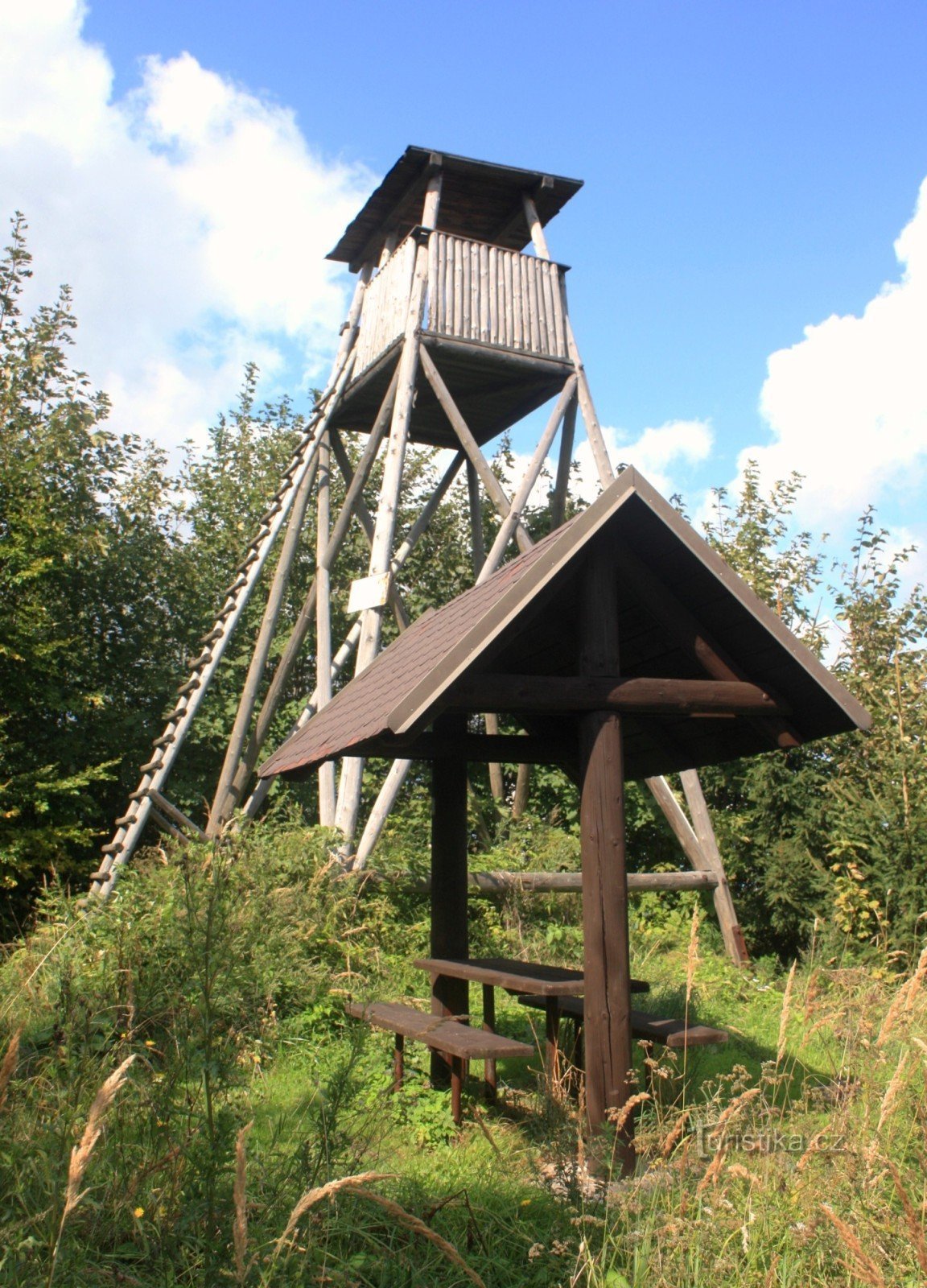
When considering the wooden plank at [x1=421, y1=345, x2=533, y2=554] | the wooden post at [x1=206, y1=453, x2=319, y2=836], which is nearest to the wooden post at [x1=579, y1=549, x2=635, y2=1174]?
the wooden plank at [x1=421, y1=345, x2=533, y2=554]

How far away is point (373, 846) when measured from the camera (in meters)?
9.98

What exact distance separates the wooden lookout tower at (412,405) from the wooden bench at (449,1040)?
3.70 metres

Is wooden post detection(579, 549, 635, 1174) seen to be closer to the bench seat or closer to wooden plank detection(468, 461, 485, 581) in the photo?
the bench seat

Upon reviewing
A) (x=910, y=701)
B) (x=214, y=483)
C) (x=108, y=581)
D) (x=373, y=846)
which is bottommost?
(x=373, y=846)

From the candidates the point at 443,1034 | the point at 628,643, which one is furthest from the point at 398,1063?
the point at 628,643

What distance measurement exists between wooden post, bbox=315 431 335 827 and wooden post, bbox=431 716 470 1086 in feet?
11.7

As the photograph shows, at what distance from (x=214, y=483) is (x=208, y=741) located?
5.94 m

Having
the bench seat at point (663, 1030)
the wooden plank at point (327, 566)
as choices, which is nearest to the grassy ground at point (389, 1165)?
the bench seat at point (663, 1030)

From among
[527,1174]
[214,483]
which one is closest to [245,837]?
[527,1174]

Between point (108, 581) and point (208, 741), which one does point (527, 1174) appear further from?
point (108, 581)

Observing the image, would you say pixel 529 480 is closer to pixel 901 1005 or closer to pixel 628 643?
pixel 628 643

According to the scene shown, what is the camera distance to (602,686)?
16.5 feet

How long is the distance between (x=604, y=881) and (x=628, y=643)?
5.17ft

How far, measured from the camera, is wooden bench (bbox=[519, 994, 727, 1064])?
476 centimetres
